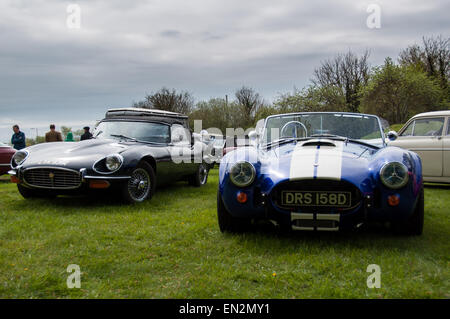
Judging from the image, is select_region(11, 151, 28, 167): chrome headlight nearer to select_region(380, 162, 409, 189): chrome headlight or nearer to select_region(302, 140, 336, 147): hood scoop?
select_region(302, 140, 336, 147): hood scoop

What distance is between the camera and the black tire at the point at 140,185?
568 cm

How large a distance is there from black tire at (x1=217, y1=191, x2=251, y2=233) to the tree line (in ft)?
59.7

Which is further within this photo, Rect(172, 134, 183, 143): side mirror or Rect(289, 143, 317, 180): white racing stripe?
Rect(172, 134, 183, 143): side mirror

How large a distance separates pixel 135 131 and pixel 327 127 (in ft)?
11.3

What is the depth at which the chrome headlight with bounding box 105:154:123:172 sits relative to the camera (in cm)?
551

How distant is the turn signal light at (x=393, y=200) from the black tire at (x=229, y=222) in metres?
1.34

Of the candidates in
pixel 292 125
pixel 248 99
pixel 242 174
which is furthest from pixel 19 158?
pixel 248 99

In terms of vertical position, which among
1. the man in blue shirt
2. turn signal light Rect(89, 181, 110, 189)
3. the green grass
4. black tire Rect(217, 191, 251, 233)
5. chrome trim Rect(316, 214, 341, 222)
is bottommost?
the green grass

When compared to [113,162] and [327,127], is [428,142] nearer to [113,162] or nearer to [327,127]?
[327,127]

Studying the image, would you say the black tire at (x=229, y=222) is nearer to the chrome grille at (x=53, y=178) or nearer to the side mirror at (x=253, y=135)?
the side mirror at (x=253, y=135)

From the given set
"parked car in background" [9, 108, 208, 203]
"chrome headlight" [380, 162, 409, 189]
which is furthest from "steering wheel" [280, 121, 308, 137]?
"parked car in background" [9, 108, 208, 203]

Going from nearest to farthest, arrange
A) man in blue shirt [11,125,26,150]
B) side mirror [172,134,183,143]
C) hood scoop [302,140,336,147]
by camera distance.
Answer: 1. hood scoop [302,140,336,147]
2. side mirror [172,134,183,143]
3. man in blue shirt [11,125,26,150]

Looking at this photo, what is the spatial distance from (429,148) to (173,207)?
18.1 feet

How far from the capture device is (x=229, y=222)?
4.00m
